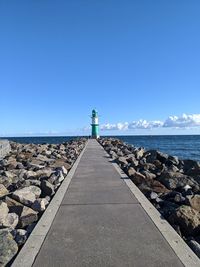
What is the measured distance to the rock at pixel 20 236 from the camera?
4668mm

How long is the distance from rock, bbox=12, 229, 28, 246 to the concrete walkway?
331mm

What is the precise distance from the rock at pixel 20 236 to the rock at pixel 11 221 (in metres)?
0.50

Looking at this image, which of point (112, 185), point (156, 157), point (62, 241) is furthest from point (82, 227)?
point (156, 157)

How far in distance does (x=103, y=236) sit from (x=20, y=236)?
113 centimetres

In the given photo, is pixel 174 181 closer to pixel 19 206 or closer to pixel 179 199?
pixel 179 199

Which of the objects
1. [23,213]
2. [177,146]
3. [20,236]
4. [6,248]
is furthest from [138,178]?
[177,146]

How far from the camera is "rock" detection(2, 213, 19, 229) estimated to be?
5486 mm

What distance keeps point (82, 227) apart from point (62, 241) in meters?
0.61

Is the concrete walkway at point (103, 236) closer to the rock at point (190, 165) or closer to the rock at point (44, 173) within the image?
the rock at point (44, 173)

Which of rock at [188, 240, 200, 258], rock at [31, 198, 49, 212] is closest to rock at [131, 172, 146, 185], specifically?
rock at [31, 198, 49, 212]

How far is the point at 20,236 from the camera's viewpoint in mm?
4785

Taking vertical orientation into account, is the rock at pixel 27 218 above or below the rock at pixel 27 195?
below

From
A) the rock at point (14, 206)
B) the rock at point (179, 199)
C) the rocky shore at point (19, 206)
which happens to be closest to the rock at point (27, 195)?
the rocky shore at point (19, 206)

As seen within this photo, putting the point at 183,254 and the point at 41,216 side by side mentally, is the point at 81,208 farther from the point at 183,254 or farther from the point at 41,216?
the point at 183,254
